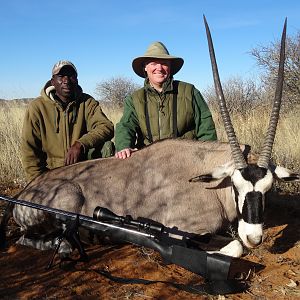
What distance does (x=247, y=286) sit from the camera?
122 inches

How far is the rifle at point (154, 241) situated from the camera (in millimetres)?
2920

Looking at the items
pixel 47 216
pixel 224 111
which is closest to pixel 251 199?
pixel 224 111

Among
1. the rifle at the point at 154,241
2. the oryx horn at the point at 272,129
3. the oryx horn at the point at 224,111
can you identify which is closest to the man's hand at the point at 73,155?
the rifle at the point at 154,241

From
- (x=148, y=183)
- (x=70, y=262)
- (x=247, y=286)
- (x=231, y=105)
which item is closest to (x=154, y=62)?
(x=148, y=183)

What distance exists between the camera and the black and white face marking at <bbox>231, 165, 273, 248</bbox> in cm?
318

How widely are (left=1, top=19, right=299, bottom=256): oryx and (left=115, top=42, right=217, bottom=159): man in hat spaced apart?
2.69ft

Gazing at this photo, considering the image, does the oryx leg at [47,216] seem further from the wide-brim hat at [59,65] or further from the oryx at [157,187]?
the wide-brim hat at [59,65]

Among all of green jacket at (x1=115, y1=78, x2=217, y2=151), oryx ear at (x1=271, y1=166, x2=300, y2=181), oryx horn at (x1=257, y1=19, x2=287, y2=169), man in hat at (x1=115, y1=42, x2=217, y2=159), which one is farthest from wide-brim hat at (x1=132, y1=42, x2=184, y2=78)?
oryx ear at (x1=271, y1=166, x2=300, y2=181)

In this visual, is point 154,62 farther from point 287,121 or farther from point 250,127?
point 287,121

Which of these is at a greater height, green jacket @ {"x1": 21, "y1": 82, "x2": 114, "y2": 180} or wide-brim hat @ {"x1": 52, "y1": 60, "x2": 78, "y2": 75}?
wide-brim hat @ {"x1": 52, "y1": 60, "x2": 78, "y2": 75}

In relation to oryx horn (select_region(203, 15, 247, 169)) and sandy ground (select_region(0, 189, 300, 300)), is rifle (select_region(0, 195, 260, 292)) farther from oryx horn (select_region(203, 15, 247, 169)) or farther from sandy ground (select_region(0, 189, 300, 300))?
oryx horn (select_region(203, 15, 247, 169))

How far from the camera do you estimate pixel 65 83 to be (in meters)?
5.29

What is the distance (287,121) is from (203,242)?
22.8ft

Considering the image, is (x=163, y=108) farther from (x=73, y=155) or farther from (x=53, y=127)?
(x=53, y=127)
